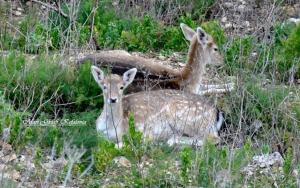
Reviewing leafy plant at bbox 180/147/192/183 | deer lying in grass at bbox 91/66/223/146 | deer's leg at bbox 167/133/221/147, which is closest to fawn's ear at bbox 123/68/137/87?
deer lying in grass at bbox 91/66/223/146

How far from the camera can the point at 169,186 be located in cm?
770

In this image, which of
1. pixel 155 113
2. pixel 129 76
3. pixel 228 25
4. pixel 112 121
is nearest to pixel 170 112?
pixel 155 113

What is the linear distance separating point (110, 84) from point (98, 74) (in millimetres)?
161

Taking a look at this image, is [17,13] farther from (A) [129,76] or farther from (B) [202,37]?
(A) [129,76]

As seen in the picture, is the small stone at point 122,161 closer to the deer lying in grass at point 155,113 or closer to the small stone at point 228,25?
the deer lying in grass at point 155,113

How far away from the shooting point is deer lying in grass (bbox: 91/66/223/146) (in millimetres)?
9508

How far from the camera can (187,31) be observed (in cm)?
1182

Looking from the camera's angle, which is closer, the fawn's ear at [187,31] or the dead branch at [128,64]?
the dead branch at [128,64]

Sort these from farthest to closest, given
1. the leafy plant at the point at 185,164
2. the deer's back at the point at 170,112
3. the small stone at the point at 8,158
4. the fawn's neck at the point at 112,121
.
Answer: the deer's back at the point at 170,112 → the fawn's neck at the point at 112,121 → the small stone at the point at 8,158 → the leafy plant at the point at 185,164

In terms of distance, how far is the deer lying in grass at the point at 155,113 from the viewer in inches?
374

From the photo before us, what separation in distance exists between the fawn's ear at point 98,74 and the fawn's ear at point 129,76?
34 cm

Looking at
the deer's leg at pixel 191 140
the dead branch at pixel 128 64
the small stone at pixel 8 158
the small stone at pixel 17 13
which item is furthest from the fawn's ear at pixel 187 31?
the small stone at pixel 8 158

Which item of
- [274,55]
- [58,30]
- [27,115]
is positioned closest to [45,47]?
[58,30]

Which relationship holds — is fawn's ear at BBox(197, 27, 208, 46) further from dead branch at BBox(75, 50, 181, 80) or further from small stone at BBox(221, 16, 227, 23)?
small stone at BBox(221, 16, 227, 23)
